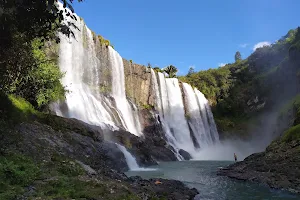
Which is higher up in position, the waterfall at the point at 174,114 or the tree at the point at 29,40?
the waterfall at the point at 174,114

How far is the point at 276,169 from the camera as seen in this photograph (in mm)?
21594

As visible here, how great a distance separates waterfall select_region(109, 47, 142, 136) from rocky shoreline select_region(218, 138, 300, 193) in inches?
919

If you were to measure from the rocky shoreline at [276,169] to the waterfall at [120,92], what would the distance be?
23.3 meters

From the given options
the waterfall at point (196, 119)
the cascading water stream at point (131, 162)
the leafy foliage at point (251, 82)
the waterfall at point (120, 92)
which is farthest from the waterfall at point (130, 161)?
the leafy foliage at point (251, 82)

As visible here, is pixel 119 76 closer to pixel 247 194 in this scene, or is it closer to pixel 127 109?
pixel 127 109

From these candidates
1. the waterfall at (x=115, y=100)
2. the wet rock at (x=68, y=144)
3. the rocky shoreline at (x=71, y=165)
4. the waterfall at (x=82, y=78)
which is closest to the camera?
the rocky shoreline at (x=71, y=165)

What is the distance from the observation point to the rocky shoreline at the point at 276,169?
1916 cm

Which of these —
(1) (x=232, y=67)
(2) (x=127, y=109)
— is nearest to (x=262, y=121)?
(1) (x=232, y=67)

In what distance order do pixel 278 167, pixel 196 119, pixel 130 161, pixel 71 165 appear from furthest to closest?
1. pixel 196 119
2. pixel 130 161
3. pixel 278 167
4. pixel 71 165

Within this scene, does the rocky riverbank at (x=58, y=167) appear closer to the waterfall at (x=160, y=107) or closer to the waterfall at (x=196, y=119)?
the waterfall at (x=160, y=107)

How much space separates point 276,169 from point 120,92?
32746 millimetres

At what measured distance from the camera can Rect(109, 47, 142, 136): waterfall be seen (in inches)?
1894

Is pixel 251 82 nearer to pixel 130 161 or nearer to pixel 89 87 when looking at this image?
pixel 89 87

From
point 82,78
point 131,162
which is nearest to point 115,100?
point 82,78
